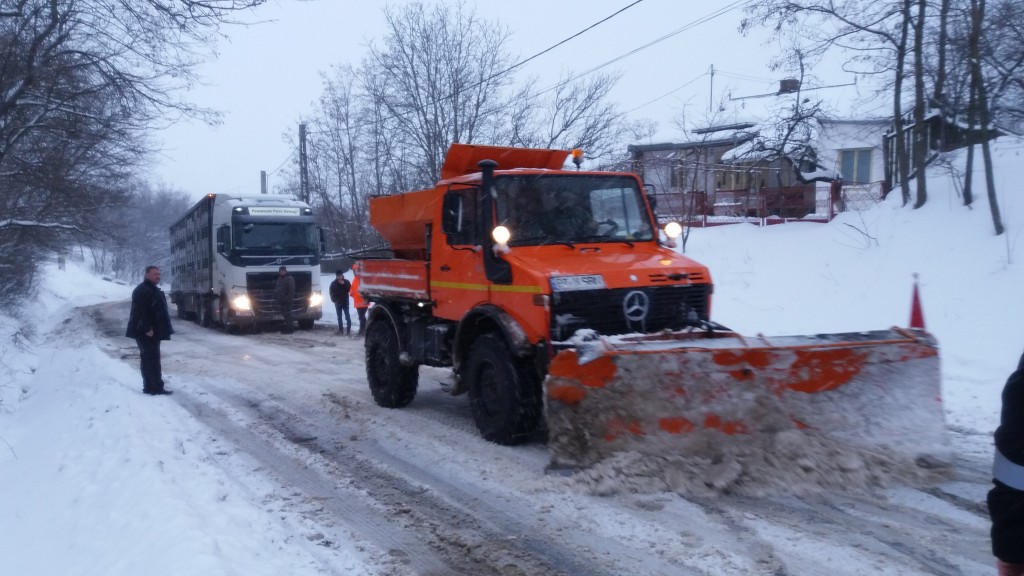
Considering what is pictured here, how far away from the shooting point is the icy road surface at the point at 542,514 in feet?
14.8

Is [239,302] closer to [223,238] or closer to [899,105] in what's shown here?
[223,238]

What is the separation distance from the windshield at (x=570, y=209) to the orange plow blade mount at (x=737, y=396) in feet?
5.43

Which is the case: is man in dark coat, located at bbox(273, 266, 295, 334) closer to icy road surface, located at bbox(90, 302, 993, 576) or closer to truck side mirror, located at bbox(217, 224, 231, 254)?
truck side mirror, located at bbox(217, 224, 231, 254)

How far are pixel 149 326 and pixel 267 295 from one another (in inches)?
375

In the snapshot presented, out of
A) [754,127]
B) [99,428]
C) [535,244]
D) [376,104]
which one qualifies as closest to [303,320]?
[376,104]

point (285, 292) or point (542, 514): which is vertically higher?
point (285, 292)

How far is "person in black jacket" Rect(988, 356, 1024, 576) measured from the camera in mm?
2623

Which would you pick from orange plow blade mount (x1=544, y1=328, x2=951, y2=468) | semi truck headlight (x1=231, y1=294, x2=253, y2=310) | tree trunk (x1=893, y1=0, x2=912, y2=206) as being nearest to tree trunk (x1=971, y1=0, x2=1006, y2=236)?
tree trunk (x1=893, y1=0, x2=912, y2=206)

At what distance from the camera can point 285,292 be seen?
1934 centimetres

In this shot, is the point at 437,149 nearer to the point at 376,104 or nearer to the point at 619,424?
the point at 376,104

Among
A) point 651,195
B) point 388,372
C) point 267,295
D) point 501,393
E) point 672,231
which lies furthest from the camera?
point 267,295

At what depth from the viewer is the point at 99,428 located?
7953 millimetres

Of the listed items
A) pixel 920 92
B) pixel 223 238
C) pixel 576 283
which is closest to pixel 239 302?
pixel 223 238

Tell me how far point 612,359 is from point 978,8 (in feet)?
43.4
